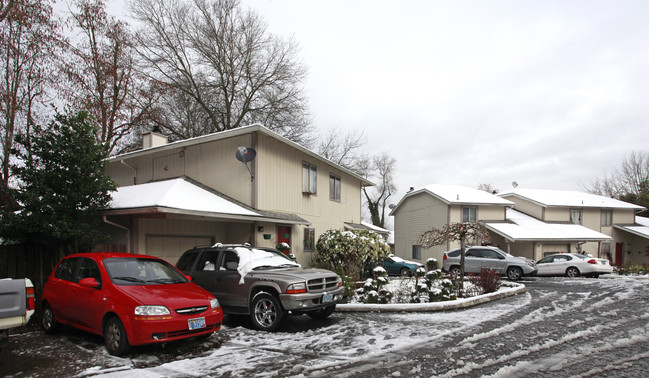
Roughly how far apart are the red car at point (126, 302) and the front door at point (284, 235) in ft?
24.4

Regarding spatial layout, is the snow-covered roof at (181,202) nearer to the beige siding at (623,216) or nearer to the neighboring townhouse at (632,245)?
the beige siding at (623,216)

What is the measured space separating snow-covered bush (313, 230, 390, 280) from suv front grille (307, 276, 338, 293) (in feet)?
20.8

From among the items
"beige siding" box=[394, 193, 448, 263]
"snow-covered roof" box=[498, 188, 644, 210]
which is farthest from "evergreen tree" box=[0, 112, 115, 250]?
"snow-covered roof" box=[498, 188, 644, 210]

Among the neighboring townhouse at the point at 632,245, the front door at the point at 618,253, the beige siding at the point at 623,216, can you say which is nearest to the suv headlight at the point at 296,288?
the neighboring townhouse at the point at 632,245

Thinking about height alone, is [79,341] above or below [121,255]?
below

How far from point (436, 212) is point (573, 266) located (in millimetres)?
9623

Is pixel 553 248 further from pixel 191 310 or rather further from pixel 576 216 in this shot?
pixel 191 310

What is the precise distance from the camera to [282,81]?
88.9ft

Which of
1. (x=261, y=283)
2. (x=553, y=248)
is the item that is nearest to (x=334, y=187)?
(x=261, y=283)

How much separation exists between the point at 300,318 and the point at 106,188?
5.67 m

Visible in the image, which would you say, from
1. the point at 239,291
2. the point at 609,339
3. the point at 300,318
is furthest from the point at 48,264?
the point at 609,339

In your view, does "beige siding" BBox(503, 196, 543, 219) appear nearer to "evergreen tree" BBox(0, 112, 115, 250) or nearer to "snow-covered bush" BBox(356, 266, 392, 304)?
"snow-covered bush" BBox(356, 266, 392, 304)

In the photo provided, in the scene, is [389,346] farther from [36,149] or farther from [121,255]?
[36,149]

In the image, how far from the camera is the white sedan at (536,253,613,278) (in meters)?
20.7
